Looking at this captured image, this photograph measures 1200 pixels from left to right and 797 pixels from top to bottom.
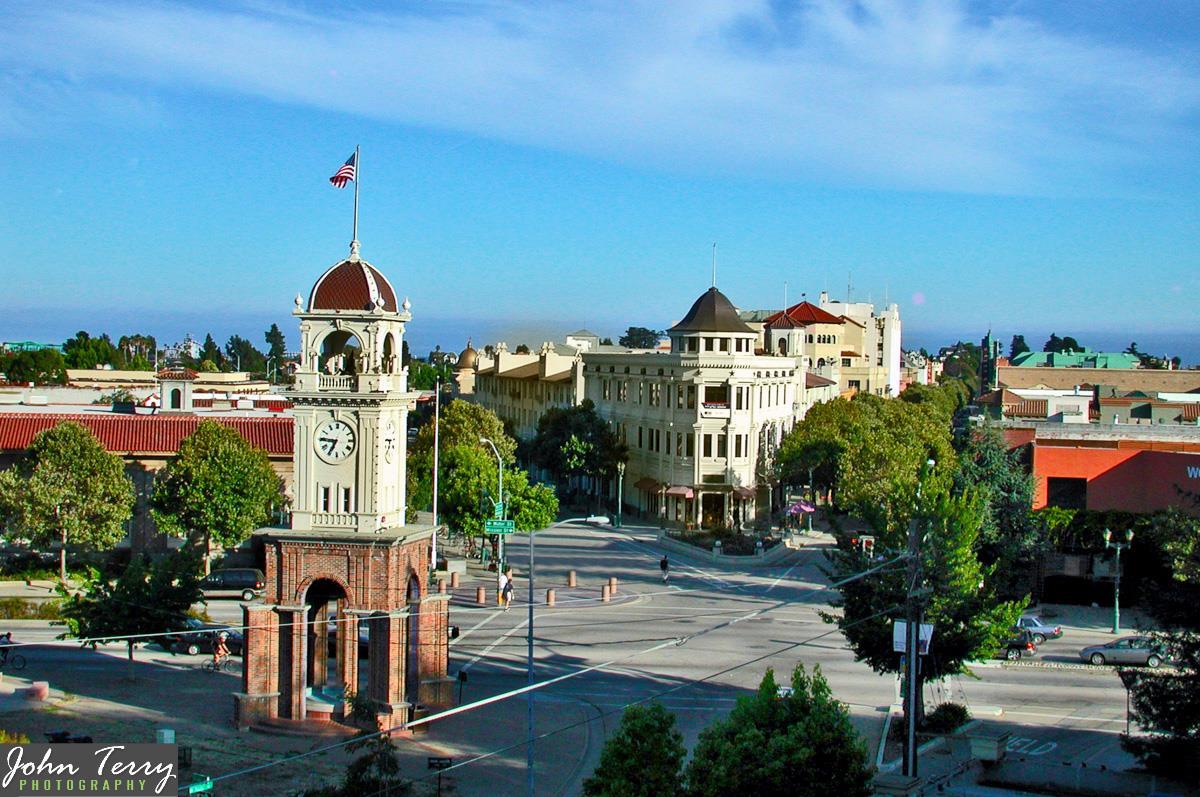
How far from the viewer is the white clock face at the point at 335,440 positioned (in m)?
31.1

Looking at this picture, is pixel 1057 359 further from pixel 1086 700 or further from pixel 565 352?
pixel 1086 700

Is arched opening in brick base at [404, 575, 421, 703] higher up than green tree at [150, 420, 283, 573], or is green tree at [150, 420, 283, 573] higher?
green tree at [150, 420, 283, 573]

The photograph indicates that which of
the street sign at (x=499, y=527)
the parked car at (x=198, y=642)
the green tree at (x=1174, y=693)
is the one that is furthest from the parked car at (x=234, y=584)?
the green tree at (x=1174, y=693)

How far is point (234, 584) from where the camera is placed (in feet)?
163

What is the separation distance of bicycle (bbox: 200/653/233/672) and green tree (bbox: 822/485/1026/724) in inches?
721

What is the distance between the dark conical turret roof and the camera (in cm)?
7225

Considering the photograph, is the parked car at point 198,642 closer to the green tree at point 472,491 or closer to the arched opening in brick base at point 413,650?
the arched opening in brick base at point 413,650

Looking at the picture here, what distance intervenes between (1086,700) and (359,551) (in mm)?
21017

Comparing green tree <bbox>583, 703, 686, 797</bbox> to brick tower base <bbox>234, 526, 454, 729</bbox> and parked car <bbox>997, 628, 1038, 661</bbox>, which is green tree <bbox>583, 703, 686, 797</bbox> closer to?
brick tower base <bbox>234, 526, 454, 729</bbox>

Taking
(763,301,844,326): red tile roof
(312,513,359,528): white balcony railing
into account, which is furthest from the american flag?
(763,301,844,326): red tile roof

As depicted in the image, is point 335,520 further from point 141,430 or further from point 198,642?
point 141,430

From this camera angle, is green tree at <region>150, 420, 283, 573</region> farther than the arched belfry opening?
Yes

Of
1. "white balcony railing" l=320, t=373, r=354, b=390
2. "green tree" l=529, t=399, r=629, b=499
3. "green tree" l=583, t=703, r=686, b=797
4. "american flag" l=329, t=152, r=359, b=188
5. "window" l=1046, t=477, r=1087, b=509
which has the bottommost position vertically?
"green tree" l=583, t=703, r=686, b=797

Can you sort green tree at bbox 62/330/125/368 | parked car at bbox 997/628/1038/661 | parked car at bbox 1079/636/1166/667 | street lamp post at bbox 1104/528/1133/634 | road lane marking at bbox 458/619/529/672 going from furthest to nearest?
1. green tree at bbox 62/330/125/368
2. street lamp post at bbox 1104/528/1133/634
3. parked car at bbox 997/628/1038/661
4. parked car at bbox 1079/636/1166/667
5. road lane marking at bbox 458/619/529/672
